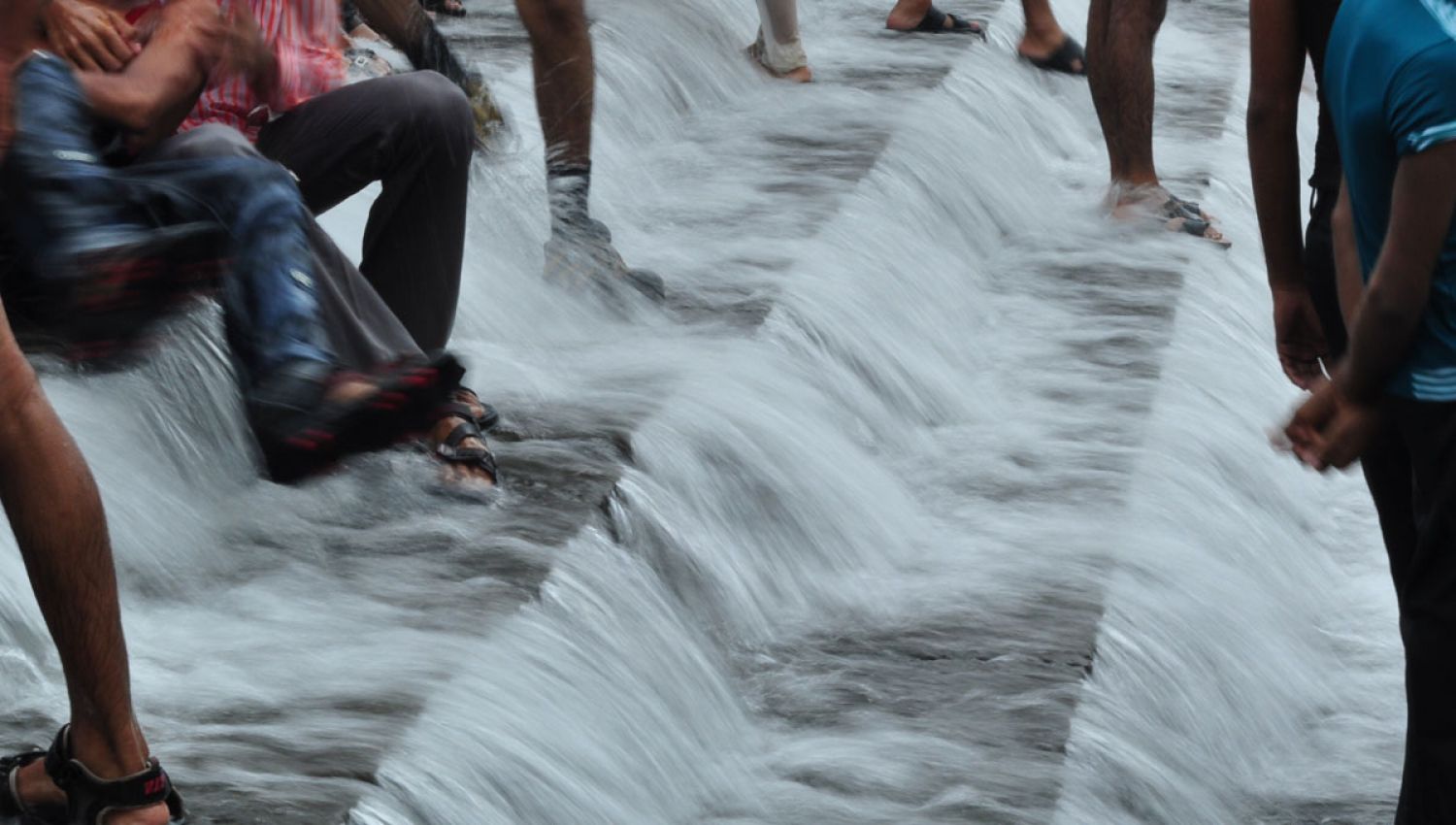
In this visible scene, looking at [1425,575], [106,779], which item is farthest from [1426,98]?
[106,779]

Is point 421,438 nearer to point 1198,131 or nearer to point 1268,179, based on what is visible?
point 1268,179

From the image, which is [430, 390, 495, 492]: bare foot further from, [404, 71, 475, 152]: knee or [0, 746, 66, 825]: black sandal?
[0, 746, 66, 825]: black sandal

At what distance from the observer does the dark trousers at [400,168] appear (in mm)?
4105

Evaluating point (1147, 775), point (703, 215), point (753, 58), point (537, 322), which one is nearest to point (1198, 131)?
point (753, 58)

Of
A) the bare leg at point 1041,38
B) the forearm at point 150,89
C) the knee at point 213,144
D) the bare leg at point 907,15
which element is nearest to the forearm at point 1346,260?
the knee at point 213,144

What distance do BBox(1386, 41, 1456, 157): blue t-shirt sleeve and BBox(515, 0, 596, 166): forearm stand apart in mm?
2912

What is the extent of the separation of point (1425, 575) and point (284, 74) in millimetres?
2343

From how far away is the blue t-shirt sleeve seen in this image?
2.38m

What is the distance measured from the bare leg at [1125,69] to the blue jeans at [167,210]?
3.37m

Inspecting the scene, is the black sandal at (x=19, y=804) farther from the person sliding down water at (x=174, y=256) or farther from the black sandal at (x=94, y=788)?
the person sliding down water at (x=174, y=256)

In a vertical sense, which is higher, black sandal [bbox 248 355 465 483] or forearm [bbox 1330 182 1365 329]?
Result: forearm [bbox 1330 182 1365 329]

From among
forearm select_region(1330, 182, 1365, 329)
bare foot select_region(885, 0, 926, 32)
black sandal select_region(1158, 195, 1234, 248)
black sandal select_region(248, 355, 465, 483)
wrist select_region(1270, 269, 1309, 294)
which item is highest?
forearm select_region(1330, 182, 1365, 329)

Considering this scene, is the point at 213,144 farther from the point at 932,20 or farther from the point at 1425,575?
the point at 932,20

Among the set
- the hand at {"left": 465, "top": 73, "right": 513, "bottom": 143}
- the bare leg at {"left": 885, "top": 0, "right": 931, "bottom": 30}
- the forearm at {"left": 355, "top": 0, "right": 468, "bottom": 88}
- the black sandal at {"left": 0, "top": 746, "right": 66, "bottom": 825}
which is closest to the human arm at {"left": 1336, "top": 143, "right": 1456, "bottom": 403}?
the black sandal at {"left": 0, "top": 746, "right": 66, "bottom": 825}
